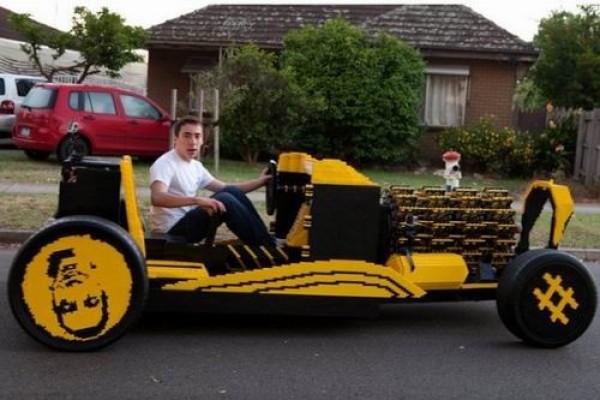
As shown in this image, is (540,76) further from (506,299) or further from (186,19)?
(506,299)

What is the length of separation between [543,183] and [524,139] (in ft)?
41.5

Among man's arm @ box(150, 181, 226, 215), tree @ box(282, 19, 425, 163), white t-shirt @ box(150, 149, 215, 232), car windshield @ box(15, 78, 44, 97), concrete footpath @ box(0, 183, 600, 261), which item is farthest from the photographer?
car windshield @ box(15, 78, 44, 97)

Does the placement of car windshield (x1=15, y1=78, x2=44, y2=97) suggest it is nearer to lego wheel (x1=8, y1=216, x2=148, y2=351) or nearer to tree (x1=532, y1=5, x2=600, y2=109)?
tree (x1=532, y1=5, x2=600, y2=109)

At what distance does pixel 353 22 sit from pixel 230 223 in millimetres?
16977

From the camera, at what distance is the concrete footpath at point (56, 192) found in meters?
9.30

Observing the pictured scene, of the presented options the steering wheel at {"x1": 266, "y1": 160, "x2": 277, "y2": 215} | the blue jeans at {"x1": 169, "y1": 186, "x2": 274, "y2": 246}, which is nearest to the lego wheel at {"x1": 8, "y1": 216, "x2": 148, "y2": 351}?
the blue jeans at {"x1": 169, "y1": 186, "x2": 274, "y2": 246}

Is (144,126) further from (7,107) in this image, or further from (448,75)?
(448,75)

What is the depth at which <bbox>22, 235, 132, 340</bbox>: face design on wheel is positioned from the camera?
501 centimetres

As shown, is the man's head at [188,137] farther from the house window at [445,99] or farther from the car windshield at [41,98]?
the house window at [445,99]

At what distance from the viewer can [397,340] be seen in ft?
18.8

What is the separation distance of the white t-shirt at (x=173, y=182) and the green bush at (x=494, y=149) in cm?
1245

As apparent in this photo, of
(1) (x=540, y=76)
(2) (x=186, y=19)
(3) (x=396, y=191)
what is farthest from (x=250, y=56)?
(3) (x=396, y=191)

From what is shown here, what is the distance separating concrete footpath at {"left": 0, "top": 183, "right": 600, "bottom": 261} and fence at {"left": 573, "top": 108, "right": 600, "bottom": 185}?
1.77 meters

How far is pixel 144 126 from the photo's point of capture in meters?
17.0
